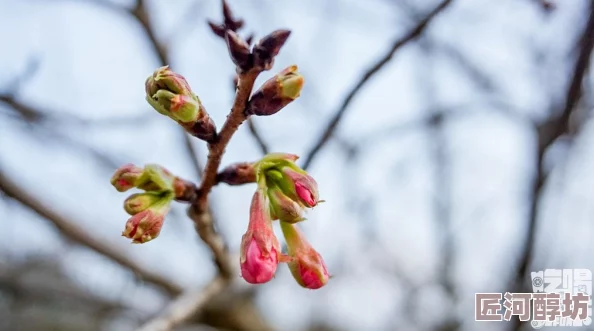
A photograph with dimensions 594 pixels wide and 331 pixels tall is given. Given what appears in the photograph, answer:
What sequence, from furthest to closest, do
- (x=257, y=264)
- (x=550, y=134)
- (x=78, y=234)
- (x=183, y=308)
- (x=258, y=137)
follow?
(x=78, y=234) < (x=550, y=134) < (x=183, y=308) < (x=258, y=137) < (x=257, y=264)

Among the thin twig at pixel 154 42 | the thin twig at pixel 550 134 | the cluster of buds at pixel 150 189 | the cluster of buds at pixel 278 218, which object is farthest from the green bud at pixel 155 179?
the thin twig at pixel 154 42

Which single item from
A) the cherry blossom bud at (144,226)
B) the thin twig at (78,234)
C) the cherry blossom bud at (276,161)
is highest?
the cherry blossom bud at (276,161)

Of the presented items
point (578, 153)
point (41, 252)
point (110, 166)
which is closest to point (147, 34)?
point (110, 166)

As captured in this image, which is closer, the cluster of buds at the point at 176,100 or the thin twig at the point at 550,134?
the cluster of buds at the point at 176,100

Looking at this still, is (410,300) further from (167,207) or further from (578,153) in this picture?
(167,207)

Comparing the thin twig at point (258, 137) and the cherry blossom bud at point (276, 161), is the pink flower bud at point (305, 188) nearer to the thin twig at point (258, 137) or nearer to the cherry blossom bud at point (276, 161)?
the cherry blossom bud at point (276, 161)

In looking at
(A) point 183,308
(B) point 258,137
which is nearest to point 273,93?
(B) point 258,137

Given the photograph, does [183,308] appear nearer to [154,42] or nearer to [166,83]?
[166,83]
